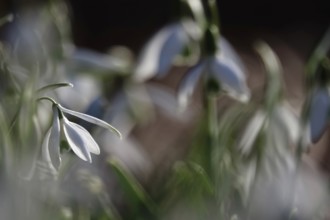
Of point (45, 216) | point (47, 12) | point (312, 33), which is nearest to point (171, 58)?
point (47, 12)

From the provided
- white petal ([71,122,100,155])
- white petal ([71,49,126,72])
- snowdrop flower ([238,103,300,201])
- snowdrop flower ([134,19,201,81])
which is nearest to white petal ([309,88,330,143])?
snowdrop flower ([238,103,300,201])

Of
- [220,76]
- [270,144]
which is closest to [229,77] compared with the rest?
[220,76]

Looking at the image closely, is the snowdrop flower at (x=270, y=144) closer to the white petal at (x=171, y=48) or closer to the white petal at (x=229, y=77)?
the white petal at (x=229, y=77)

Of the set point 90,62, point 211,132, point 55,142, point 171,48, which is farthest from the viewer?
point 90,62

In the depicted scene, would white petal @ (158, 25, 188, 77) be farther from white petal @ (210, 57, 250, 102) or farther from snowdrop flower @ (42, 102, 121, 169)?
snowdrop flower @ (42, 102, 121, 169)

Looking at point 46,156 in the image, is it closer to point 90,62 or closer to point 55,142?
point 55,142
